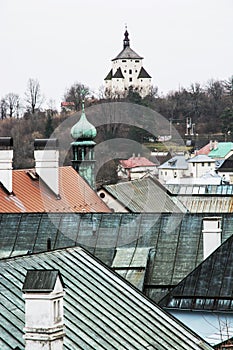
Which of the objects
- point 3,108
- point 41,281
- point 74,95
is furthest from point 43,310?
point 3,108

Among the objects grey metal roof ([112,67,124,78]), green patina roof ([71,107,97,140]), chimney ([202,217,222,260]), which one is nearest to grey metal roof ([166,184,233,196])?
green patina roof ([71,107,97,140])

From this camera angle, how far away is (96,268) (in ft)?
42.2

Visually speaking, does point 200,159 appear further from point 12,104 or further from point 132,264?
point 132,264

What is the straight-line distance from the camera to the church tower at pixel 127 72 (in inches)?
5094

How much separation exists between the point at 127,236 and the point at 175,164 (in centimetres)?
6614

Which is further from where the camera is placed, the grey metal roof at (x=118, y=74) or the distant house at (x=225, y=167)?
the grey metal roof at (x=118, y=74)

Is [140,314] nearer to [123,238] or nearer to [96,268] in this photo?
[96,268]

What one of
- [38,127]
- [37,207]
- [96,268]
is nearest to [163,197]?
[37,207]

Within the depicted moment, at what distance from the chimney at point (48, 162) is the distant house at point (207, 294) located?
898cm

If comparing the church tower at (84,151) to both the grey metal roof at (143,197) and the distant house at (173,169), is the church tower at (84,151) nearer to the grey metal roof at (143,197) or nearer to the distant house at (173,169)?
the grey metal roof at (143,197)

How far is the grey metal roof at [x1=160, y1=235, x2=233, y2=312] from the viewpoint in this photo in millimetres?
16562

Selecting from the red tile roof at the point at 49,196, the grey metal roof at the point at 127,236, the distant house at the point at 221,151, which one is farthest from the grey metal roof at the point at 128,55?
the grey metal roof at the point at 127,236

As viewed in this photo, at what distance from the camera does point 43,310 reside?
8.91m

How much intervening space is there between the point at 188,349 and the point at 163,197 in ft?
69.1
